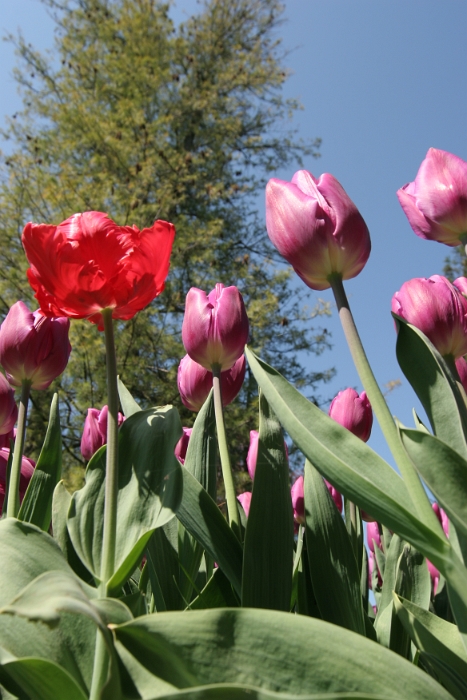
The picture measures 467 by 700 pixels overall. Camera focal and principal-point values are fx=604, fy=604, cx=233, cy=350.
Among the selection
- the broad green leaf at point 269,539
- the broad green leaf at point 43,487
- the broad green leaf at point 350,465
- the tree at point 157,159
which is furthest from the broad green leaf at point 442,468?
the tree at point 157,159

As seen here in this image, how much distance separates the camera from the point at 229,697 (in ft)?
0.88

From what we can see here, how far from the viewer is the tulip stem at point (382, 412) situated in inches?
14.5

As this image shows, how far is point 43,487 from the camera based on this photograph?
0.59m

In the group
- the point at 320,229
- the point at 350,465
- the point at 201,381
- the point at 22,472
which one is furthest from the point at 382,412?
the point at 22,472

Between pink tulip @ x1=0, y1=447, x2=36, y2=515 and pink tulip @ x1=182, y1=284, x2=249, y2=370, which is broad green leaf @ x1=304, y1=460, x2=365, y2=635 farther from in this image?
pink tulip @ x1=0, y1=447, x2=36, y2=515

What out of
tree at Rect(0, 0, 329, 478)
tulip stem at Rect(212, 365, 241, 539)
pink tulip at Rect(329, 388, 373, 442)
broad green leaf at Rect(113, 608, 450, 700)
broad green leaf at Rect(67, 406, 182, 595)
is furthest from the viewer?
tree at Rect(0, 0, 329, 478)

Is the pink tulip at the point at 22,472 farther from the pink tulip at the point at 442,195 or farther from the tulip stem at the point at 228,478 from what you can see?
the pink tulip at the point at 442,195

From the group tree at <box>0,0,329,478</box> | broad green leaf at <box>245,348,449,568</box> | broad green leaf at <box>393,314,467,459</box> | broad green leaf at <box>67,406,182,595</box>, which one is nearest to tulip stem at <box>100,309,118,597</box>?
broad green leaf at <box>67,406,182,595</box>

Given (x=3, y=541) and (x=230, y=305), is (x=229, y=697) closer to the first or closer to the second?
(x=3, y=541)

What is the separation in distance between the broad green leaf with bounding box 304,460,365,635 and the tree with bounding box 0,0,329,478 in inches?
192

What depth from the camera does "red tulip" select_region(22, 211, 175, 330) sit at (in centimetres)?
46

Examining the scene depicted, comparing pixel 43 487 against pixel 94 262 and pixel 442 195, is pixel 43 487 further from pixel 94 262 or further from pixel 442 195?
pixel 442 195

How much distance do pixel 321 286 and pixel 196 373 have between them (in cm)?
29

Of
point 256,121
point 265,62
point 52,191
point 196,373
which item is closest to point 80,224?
point 196,373
